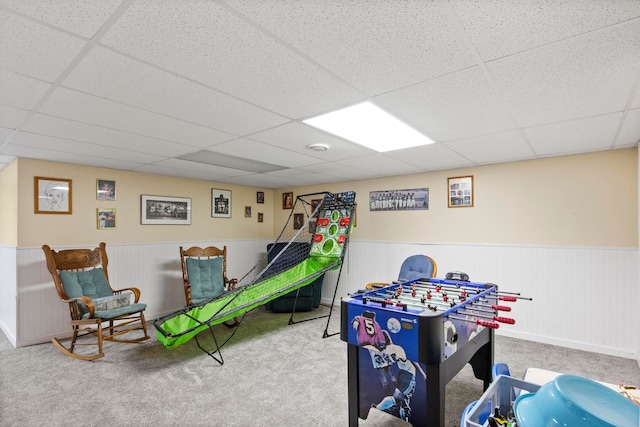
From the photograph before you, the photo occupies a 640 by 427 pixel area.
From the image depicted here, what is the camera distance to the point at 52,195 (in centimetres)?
402

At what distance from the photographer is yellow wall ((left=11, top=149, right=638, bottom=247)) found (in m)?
3.54

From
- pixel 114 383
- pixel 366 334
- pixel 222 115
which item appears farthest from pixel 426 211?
pixel 114 383

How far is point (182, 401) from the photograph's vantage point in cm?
259

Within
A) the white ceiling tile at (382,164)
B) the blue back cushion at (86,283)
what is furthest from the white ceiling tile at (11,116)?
the white ceiling tile at (382,164)

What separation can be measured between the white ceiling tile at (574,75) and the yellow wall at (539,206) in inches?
65.0

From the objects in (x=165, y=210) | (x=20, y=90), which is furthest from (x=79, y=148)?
(x=165, y=210)

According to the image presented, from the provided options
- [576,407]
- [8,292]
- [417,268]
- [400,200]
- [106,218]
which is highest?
[400,200]

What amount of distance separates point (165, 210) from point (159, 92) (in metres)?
3.53

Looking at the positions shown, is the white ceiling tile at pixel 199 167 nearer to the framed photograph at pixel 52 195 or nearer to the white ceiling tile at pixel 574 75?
the framed photograph at pixel 52 195

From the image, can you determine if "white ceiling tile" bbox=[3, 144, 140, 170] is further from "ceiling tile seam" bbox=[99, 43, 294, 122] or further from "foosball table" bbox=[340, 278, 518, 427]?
"foosball table" bbox=[340, 278, 518, 427]

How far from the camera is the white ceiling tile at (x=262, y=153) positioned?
10.6 feet

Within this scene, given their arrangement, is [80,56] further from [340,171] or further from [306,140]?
[340,171]

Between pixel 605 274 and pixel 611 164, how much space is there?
120 cm

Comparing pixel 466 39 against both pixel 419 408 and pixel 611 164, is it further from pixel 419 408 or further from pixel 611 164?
pixel 611 164
